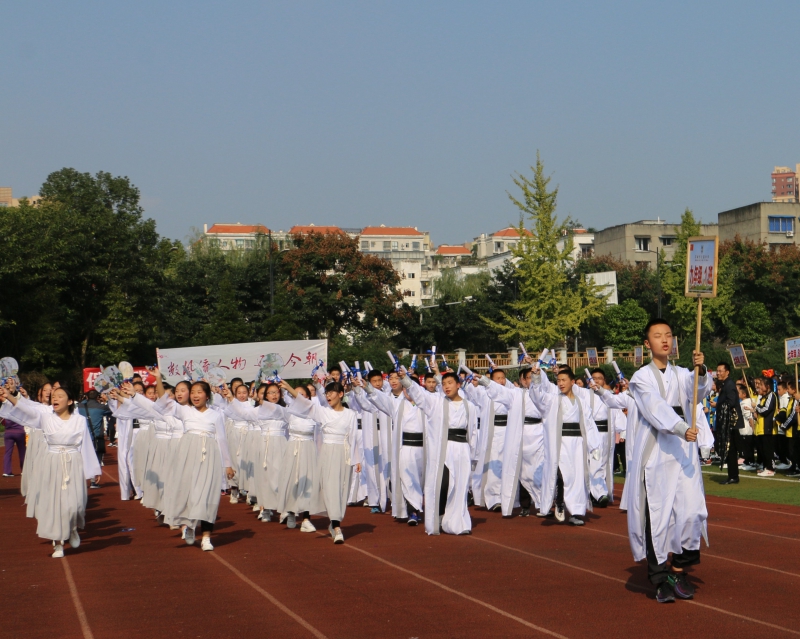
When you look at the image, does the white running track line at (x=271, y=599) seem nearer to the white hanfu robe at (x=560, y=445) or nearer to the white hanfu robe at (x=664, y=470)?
the white hanfu robe at (x=664, y=470)

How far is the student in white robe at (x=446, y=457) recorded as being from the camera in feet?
36.6

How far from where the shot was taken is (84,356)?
4359cm

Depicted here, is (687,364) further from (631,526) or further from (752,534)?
(631,526)

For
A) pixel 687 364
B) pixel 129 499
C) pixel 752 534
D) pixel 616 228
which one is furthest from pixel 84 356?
pixel 616 228

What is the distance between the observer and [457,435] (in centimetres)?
1155

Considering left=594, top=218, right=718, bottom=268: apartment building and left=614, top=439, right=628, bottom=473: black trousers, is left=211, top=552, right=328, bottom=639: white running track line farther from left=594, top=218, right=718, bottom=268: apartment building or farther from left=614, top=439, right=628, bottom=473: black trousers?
left=594, top=218, right=718, bottom=268: apartment building

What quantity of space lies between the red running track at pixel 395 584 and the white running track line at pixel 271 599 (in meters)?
0.01

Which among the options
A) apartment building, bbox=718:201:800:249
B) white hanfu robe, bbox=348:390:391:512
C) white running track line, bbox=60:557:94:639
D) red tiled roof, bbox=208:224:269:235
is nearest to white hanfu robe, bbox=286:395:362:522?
white hanfu robe, bbox=348:390:391:512

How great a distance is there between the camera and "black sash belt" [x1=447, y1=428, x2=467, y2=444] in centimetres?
1152

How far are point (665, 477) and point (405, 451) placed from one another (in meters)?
4.93

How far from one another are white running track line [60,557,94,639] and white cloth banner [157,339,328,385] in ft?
59.7

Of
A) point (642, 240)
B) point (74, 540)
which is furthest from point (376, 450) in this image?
point (642, 240)

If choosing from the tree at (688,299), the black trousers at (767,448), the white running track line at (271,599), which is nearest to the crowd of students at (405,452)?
the white running track line at (271,599)

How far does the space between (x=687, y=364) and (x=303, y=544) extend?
27794mm
